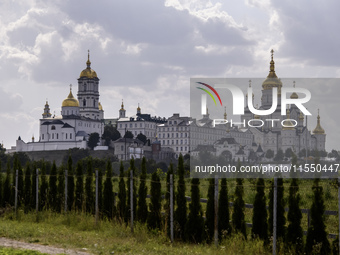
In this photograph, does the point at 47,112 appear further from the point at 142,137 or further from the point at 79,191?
the point at 79,191

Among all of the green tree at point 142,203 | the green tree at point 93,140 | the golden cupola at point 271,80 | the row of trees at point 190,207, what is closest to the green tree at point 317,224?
the row of trees at point 190,207

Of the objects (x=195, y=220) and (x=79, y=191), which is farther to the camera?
(x=79, y=191)

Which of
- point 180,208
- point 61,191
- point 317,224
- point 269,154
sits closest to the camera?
point 317,224

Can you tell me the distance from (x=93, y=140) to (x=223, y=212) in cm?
10079

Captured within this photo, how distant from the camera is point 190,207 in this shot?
38.2 ft

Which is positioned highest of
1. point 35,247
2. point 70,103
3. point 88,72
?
point 88,72

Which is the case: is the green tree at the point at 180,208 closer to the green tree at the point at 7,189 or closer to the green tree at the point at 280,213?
the green tree at the point at 280,213

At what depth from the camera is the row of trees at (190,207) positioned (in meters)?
10.1

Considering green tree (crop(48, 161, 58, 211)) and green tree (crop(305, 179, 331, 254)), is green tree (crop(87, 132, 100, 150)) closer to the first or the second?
green tree (crop(48, 161, 58, 211))

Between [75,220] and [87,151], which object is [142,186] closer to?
[75,220]

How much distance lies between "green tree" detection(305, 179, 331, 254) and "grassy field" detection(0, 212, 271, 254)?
2.45 ft

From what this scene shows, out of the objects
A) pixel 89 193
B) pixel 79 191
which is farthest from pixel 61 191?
pixel 89 193

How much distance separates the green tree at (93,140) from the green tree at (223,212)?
100.0 m

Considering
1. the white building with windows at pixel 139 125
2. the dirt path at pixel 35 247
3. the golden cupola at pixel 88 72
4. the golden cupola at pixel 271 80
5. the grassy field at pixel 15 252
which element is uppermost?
the golden cupola at pixel 88 72
